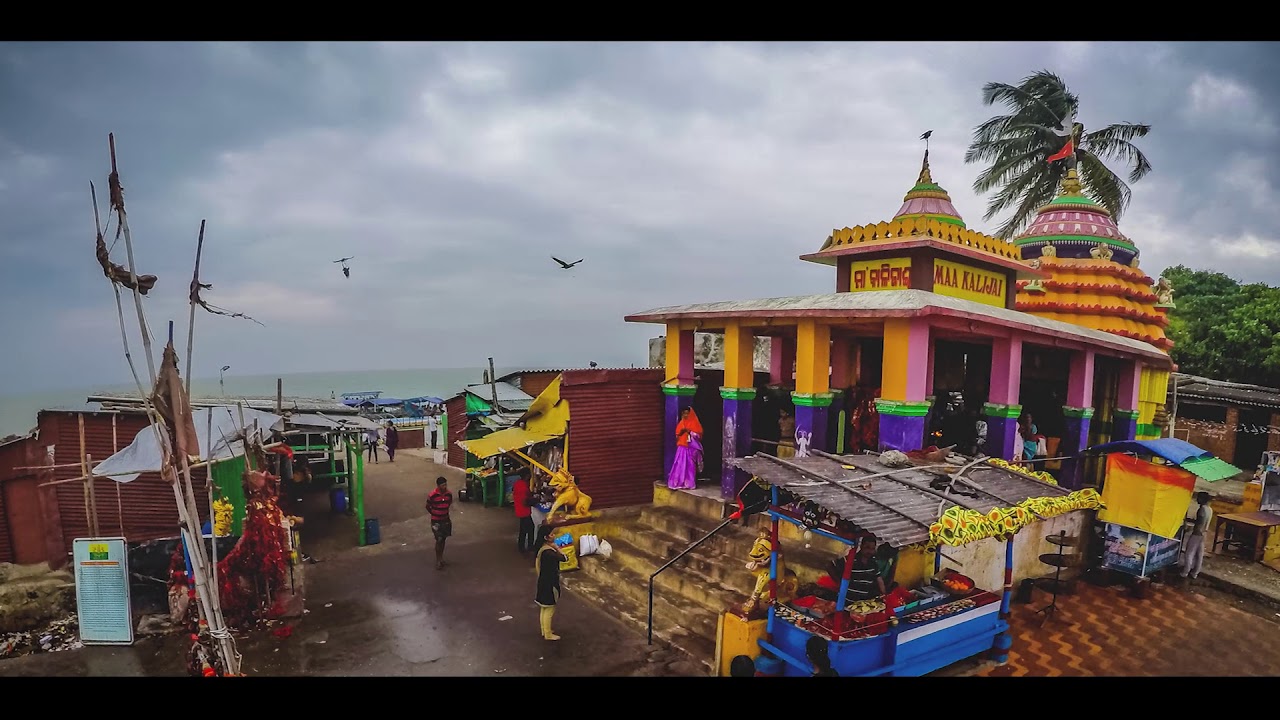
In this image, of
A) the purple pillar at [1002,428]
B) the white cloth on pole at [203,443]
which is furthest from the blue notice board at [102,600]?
the purple pillar at [1002,428]

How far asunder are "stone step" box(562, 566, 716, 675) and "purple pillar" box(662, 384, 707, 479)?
100 inches

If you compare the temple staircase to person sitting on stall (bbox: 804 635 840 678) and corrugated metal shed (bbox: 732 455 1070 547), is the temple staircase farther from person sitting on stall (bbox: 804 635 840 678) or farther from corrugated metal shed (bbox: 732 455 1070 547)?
corrugated metal shed (bbox: 732 455 1070 547)

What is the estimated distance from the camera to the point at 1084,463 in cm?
1232

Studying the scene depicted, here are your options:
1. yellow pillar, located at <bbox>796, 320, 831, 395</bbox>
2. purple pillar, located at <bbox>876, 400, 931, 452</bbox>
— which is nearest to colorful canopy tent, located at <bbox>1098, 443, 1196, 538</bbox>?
purple pillar, located at <bbox>876, 400, 931, 452</bbox>

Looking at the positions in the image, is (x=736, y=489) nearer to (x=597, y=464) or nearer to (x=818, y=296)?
(x=597, y=464)

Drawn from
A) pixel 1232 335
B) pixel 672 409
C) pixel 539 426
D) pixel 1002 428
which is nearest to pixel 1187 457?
pixel 1002 428

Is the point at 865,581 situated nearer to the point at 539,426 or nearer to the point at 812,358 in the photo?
the point at 812,358

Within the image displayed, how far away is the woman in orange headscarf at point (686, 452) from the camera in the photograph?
11.7 m

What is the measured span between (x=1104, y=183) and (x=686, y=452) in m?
20.4

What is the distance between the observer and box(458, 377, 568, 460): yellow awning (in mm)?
11320

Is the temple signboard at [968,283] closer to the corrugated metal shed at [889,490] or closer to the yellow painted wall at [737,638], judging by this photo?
the corrugated metal shed at [889,490]

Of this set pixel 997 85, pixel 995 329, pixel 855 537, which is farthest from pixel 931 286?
pixel 997 85

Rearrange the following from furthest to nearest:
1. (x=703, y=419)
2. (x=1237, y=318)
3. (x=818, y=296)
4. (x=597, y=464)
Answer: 1. (x=1237, y=318)
2. (x=703, y=419)
3. (x=597, y=464)
4. (x=818, y=296)
